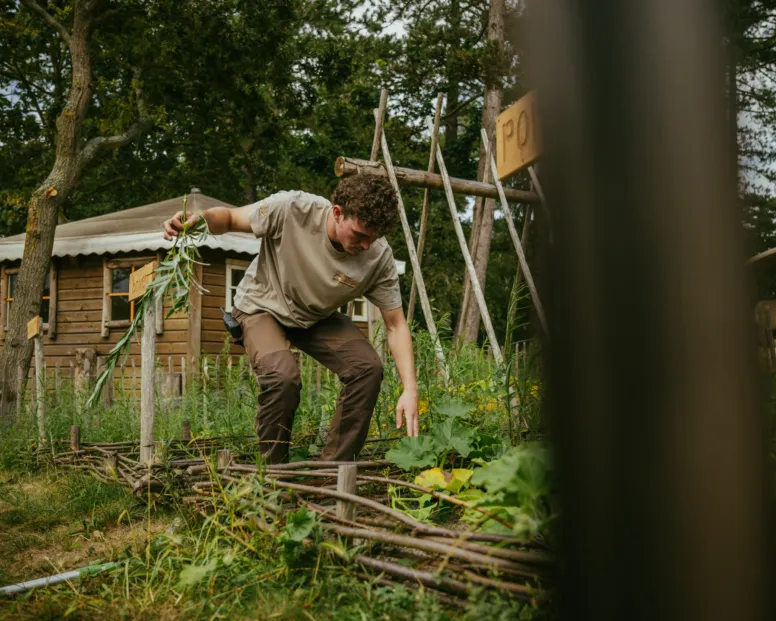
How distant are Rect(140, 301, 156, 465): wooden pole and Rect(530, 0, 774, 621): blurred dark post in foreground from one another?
11.9 ft

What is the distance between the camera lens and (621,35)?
26.2 inches

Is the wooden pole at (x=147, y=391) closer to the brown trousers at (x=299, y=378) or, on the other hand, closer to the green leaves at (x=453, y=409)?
the brown trousers at (x=299, y=378)

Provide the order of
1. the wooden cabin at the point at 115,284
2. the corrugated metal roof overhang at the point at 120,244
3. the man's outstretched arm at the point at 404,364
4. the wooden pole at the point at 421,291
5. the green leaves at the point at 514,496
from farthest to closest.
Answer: the wooden cabin at the point at 115,284
the corrugated metal roof overhang at the point at 120,244
the wooden pole at the point at 421,291
the man's outstretched arm at the point at 404,364
the green leaves at the point at 514,496

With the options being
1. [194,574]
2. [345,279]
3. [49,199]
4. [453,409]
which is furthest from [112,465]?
[49,199]

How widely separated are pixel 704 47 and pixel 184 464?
3118 mm

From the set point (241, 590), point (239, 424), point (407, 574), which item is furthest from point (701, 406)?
point (239, 424)

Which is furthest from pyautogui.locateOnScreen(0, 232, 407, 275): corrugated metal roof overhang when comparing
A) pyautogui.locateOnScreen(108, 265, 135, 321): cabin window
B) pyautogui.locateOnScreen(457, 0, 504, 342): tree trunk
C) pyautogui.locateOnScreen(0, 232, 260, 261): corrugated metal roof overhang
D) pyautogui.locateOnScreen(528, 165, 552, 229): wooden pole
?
pyautogui.locateOnScreen(528, 165, 552, 229): wooden pole

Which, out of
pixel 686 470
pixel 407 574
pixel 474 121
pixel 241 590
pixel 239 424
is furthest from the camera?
pixel 474 121

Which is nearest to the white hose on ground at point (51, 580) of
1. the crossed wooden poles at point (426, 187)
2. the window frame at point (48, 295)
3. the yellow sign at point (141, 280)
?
the yellow sign at point (141, 280)

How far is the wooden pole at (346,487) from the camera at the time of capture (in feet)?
7.77

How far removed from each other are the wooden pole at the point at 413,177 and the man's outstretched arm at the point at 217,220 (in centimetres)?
Answer: 192

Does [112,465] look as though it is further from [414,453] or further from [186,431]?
[414,453]

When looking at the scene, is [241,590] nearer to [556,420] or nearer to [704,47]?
[556,420]

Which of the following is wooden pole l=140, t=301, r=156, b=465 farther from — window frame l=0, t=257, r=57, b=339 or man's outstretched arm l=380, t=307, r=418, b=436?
window frame l=0, t=257, r=57, b=339
